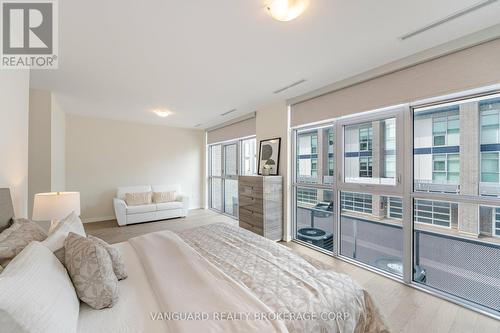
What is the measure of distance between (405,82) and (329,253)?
2523mm

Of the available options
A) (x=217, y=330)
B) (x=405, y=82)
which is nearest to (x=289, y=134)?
(x=405, y=82)

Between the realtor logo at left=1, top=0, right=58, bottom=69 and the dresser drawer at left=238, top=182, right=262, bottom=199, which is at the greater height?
the realtor logo at left=1, top=0, right=58, bottom=69

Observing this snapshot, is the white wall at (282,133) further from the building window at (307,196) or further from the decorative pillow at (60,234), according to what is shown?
the decorative pillow at (60,234)

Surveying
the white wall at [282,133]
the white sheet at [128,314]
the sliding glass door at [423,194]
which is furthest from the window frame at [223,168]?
the white sheet at [128,314]

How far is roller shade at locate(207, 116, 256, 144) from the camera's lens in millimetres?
4807

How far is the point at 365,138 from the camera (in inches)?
115

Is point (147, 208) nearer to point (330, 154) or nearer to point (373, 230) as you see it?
point (330, 154)

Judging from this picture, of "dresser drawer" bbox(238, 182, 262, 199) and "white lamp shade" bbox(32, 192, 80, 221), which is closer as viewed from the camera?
"white lamp shade" bbox(32, 192, 80, 221)

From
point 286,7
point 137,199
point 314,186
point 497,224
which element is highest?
point 286,7

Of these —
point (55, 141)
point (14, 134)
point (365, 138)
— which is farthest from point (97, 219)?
point (365, 138)

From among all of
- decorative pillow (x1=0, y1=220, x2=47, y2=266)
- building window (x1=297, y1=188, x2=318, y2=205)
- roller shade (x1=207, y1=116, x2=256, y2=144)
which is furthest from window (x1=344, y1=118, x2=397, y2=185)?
decorative pillow (x1=0, y1=220, x2=47, y2=266)

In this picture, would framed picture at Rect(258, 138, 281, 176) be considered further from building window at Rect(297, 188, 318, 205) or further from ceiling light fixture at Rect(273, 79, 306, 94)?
ceiling light fixture at Rect(273, 79, 306, 94)

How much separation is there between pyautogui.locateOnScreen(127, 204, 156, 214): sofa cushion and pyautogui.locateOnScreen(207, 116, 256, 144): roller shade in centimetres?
249

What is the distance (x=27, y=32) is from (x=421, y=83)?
3.91m
